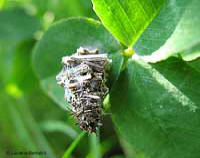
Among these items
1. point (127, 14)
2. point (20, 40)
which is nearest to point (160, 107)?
point (127, 14)

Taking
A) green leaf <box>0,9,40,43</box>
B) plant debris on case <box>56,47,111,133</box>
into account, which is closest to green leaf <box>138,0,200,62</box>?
plant debris on case <box>56,47,111,133</box>

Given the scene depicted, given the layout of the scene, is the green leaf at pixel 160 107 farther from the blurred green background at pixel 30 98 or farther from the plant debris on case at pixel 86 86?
the blurred green background at pixel 30 98

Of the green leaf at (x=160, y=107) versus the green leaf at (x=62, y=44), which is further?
the green leaf at (x=62, y=44)

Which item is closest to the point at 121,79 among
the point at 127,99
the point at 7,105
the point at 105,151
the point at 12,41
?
the point at 127,99

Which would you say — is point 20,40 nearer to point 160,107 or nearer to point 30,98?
point 30,98

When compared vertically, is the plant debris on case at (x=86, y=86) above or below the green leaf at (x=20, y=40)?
below

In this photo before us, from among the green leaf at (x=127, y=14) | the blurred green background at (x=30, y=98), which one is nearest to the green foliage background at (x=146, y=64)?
the green leaf at (x=127, y=14)
